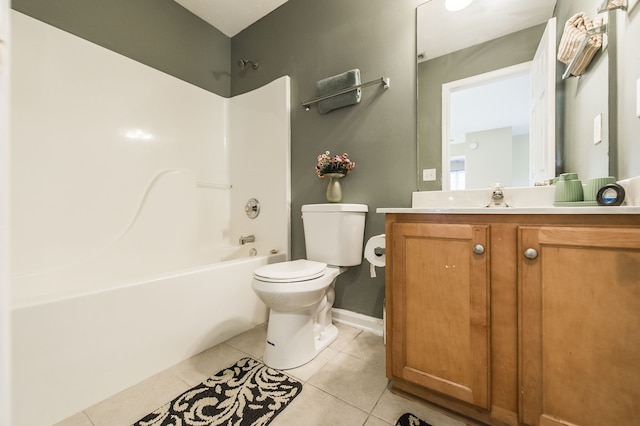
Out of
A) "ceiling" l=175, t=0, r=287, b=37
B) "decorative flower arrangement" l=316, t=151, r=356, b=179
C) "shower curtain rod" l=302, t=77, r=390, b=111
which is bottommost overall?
"decorative flower arrangement" l=316, t=151, r=356, b=179

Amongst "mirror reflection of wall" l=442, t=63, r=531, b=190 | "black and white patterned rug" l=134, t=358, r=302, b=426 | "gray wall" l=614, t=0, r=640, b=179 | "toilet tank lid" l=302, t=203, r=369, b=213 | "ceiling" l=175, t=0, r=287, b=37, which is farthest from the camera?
"ceiling" l=175, t=0, r=287, b=37

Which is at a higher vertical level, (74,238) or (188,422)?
(74,238)

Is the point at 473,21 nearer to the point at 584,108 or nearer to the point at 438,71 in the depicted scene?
the point at 438,71

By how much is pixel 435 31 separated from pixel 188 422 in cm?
228

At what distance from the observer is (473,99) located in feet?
4.54

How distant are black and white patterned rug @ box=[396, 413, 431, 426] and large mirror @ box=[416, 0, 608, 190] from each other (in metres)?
1.09

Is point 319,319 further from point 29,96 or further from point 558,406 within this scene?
point 29,96

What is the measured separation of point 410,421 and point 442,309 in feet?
1.46

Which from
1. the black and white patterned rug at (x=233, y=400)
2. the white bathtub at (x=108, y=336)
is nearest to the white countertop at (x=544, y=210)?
the black and white patterned rug at (x=233, y=400)

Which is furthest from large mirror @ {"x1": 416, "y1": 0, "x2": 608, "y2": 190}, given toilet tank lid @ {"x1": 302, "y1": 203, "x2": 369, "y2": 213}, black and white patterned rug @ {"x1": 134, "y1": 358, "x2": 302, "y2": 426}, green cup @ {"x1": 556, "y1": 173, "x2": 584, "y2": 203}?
black and white patterned rug @ {"x1": 134, "y1": 358, "x2": 302, "y2": 426}

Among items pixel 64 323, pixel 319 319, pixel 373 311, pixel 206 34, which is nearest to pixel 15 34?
pixel 206 34

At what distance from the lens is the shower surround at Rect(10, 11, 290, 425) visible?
3.31ft

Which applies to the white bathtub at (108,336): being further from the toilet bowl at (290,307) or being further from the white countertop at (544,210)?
the white countertop at (544,210)

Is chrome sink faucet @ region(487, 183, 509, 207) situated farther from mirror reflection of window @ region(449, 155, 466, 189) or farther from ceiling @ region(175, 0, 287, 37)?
ceiling @ region(175, 0, 287, 37)
